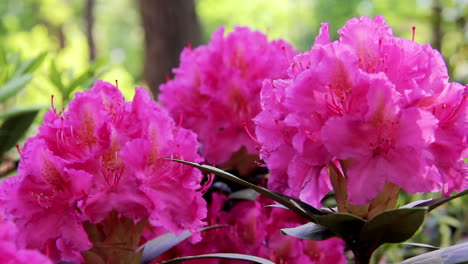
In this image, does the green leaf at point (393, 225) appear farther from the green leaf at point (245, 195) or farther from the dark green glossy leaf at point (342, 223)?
the green leaf at point (245, 195)

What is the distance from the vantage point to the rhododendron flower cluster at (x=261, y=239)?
3.91 feet

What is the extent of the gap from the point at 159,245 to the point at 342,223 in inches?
13.3

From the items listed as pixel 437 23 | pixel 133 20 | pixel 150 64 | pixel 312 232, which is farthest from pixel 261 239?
pixel 133 20

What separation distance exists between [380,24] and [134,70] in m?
15.8

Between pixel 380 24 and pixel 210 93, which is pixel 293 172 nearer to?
pixel 380 24

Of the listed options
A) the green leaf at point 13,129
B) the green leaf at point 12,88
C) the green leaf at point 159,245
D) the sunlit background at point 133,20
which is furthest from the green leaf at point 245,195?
the sunlit background at point 133,20

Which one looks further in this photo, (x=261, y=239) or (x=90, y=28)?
(x=90, y=28)

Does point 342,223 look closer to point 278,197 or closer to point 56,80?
point 278,197

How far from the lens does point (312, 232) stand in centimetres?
85

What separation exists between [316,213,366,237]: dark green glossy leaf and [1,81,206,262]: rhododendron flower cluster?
8.6 inches

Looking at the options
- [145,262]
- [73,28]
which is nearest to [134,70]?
[73,28]

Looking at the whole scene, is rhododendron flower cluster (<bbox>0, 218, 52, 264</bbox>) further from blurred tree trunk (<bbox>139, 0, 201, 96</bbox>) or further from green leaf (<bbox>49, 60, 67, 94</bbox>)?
blurred tree trunk (<bbox>139, 0, 201, 96</bbox>)

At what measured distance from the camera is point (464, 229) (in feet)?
8.22

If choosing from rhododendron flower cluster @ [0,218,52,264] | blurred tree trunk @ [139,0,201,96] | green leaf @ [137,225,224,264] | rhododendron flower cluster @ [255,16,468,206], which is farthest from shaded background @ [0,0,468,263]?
rhododendron flower cluster @ [0,218,52,264]
